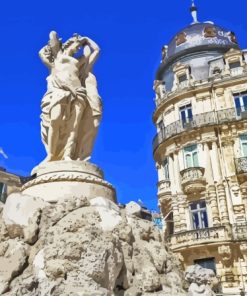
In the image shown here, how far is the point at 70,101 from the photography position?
8422 mm

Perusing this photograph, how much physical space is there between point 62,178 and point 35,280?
236 cm

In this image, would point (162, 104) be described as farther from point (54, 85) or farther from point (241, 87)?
point (54, 85)

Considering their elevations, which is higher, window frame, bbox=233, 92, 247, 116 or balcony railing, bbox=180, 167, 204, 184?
window frame, bbox=233, 92, 247, 116

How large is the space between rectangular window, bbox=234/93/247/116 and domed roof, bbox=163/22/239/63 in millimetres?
5607

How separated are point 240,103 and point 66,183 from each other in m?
24.5

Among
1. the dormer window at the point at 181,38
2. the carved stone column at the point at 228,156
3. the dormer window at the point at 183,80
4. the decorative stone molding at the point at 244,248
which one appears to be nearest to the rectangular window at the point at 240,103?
the carved stone column at the point at 228,156

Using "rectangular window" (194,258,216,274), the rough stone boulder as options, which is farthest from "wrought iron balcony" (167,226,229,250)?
the rough stone boulder

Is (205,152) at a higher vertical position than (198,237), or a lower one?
higher

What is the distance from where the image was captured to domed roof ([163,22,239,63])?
3322 centimetres

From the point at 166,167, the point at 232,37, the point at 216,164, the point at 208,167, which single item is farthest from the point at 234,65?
the point at 166,167

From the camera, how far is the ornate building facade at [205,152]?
2548 cm

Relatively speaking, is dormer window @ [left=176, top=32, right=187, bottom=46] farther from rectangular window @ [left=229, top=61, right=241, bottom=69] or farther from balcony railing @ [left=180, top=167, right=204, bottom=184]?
balcony railing @ [left=180, top=167, right=204, bottom=184]

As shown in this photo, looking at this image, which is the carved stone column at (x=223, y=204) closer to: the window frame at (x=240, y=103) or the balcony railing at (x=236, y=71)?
the window frame at (x=240, y=103)

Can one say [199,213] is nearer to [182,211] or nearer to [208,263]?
[182,211]
